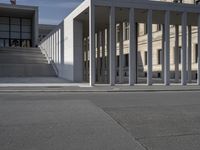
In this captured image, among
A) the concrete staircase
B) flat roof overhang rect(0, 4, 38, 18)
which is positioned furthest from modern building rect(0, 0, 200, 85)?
flat roof overhang rect(0, 4, 38, 18)

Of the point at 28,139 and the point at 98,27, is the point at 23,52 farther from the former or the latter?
the point at 28,139

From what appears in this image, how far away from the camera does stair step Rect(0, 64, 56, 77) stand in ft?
119

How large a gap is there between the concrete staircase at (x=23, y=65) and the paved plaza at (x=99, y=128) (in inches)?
997

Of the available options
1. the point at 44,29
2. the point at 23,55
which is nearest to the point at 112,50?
the point at 23,55

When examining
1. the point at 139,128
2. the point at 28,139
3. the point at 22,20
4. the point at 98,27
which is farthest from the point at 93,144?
the point at 22,20

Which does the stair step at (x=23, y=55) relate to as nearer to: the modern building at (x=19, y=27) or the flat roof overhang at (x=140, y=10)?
the modern building at (x=19, y=27)

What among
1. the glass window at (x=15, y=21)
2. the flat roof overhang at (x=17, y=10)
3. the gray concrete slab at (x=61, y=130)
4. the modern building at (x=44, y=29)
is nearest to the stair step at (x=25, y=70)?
the flat roof overhang at (x=17, y=10)

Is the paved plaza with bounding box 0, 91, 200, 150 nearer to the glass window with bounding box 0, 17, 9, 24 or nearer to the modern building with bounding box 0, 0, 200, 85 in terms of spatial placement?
the modern building with bounding box 0, 0, 200, 85

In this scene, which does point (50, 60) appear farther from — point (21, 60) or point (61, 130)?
point (61, 130)

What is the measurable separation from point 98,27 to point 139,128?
25192 millimetres

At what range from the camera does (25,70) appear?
37.2m

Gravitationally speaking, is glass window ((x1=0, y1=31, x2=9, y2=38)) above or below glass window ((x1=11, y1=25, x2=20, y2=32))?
below

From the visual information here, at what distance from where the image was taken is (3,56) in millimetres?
40469

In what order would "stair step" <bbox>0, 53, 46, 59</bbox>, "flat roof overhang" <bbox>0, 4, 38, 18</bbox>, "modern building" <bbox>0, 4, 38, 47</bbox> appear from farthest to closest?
"modern building" <bbox>0, 4, 38, 47</bbox>
"flat roof overhang" <bbox>0, 4, 38, 18</bbox>
"stair step" <bbox>0, 53, 46, 59</bbox>
